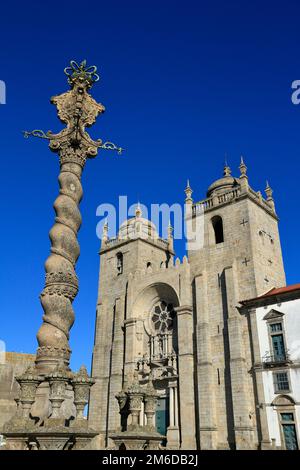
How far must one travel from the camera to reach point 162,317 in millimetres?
31859

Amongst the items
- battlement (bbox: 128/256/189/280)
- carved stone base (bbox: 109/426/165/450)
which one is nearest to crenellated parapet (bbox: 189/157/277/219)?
battlement (bbox: 128/256/189/280)

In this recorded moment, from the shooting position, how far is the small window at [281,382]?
73.2ft

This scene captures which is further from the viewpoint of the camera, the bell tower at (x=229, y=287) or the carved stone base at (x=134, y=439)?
the bell tower at (x=229, y=287)

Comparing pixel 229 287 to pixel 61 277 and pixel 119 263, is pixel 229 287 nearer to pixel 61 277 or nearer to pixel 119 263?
pixel 119 263

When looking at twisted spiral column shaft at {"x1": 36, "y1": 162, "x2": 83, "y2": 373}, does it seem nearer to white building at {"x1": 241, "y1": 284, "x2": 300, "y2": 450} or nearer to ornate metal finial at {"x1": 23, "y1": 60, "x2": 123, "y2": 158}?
ornate metal finial at {"x1": 23, "y1": 60, "x2": 123, "y2": 158}

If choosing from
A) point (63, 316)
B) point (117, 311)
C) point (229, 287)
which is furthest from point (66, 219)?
point (117, 311)

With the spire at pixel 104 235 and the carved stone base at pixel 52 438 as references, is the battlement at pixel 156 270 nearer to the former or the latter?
the spire at pixel 104 235

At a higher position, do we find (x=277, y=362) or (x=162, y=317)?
(x=162, y=317)

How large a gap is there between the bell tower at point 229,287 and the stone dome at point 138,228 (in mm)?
5525

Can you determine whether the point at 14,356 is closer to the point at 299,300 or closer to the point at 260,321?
the point at 260,321

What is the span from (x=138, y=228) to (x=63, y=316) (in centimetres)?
2298

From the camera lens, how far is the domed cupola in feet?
108

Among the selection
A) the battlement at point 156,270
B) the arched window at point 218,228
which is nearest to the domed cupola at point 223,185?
the arched window at point 218,228

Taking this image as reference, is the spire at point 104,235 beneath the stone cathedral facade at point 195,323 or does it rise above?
above
